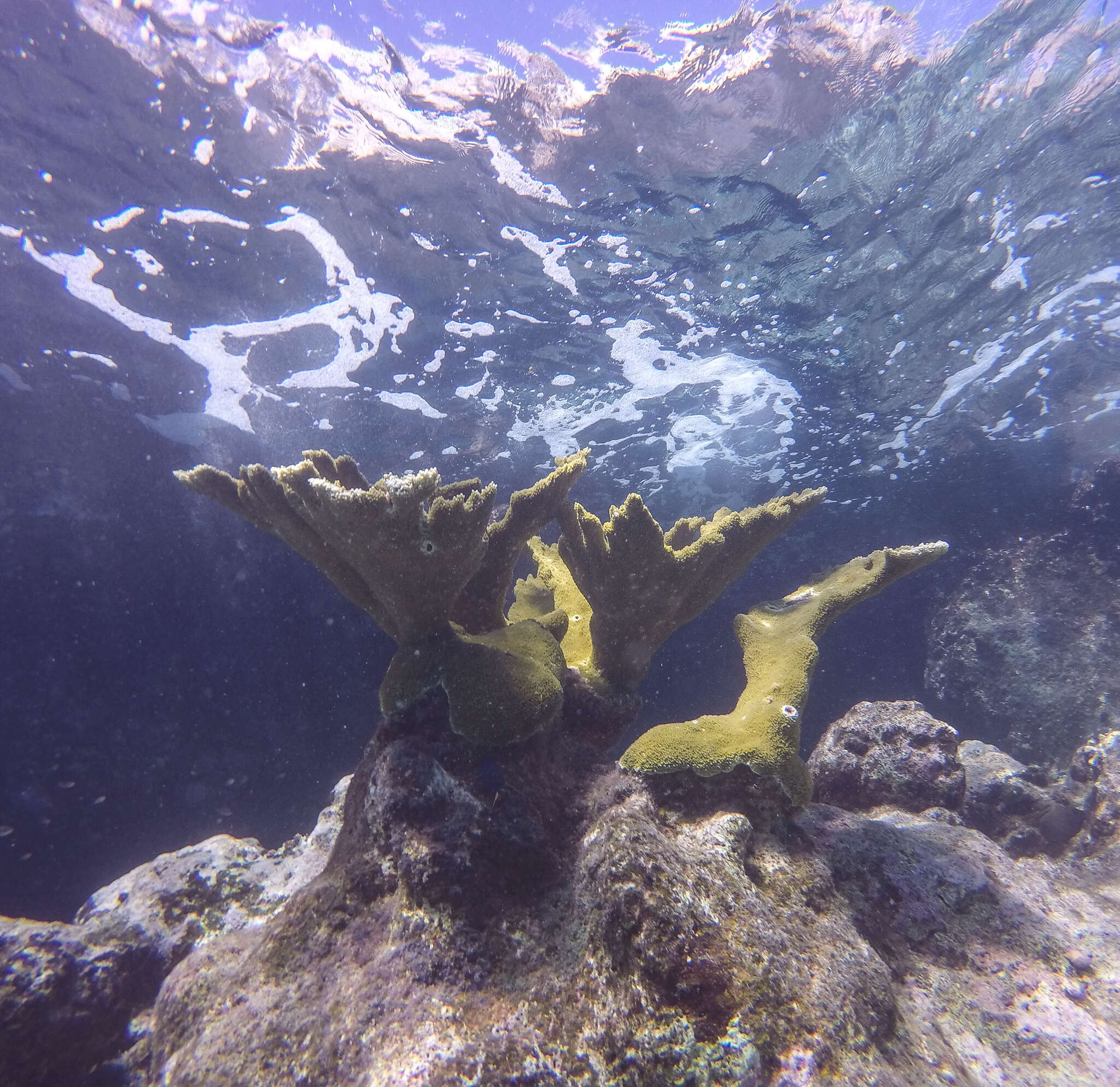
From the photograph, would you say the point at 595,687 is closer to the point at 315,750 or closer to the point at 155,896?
the point at 155,896

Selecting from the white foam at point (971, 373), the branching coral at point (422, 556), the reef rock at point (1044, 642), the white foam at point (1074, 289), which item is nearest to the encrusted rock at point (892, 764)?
the branching coral at point (422, 556)

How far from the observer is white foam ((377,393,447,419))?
13547 mm

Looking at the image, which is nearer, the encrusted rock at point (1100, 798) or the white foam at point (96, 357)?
the encrusted rock at point (1100, 798)

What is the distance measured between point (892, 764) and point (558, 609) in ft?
11.3

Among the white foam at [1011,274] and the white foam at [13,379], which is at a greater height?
the white foam at [13,379]

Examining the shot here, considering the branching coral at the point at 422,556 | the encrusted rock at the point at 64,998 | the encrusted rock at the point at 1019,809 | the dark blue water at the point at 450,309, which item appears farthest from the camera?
the dark blue water at the point at 450,309

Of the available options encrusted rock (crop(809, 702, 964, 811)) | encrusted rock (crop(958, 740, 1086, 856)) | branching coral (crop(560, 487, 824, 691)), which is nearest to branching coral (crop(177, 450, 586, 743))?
branching coral (crop(560, 487, 824, 691))

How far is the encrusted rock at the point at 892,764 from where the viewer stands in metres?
4.71

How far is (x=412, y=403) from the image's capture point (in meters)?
13.8

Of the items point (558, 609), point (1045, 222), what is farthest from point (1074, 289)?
point (558, 609)

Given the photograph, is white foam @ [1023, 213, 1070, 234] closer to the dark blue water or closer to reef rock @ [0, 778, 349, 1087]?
the dark blue water

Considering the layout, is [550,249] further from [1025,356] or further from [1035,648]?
[1035,648]

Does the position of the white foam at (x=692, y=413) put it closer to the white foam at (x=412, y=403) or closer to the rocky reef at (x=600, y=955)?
the white foam at (x=412, y=403)

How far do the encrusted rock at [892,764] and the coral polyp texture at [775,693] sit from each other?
1.89 metres
